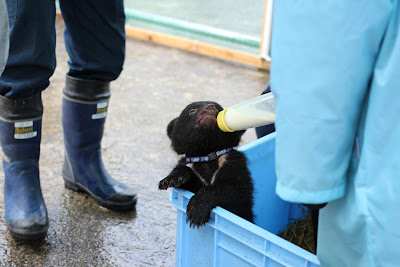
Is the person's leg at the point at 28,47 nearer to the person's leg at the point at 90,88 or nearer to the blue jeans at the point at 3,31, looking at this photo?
the person's leg at the point at 90,88

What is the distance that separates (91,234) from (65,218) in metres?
0.19

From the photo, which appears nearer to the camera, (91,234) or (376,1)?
(376,1)

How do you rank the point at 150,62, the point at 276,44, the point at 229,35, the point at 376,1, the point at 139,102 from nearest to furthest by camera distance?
the point at 376,1 < the point at 276,44 < the point at 139,102 < the point at 150,62 < the point at 229,35

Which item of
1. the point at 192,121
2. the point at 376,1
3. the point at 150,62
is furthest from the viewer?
the point at 150,62

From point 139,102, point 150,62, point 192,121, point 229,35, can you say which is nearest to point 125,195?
point 192,121

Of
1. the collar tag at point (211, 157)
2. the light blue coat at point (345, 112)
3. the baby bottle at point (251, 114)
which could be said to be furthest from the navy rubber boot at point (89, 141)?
the light blue coat at point (345, 112)

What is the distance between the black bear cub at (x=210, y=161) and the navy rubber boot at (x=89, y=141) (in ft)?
1.56

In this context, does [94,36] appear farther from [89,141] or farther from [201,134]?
[201,134]

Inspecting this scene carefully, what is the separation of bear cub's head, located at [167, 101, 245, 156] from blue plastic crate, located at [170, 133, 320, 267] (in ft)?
0.35

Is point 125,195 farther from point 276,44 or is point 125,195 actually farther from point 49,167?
point 276,44

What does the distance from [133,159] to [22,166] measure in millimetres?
857

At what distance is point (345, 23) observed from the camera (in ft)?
2.95

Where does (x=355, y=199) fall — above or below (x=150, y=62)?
above

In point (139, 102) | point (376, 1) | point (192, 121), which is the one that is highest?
point (376, 1)
